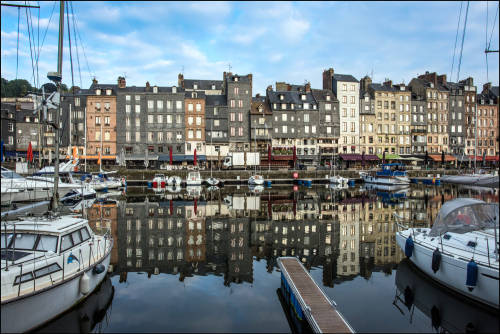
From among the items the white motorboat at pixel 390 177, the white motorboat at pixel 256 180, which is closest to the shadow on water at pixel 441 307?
the white motorboat at pixel 256 180

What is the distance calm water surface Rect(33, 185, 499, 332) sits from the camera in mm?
11523

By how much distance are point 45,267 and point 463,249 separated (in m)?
13.6

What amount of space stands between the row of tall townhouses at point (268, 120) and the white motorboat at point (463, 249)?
54354 millimetres

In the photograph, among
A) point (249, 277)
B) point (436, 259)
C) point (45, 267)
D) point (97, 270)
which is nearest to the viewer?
point (45, 267)

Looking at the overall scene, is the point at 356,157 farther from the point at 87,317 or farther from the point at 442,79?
the point at 87,317

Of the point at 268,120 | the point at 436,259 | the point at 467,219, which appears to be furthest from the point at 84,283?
the point at 268,120

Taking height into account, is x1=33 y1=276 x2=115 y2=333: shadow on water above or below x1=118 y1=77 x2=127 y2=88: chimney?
below

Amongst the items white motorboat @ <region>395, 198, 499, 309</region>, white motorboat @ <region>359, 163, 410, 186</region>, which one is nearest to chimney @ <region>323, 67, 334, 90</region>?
white motorboat @ <region>359, 163, 410, 186</region>

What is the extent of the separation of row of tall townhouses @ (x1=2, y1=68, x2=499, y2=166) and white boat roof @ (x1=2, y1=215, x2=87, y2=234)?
171 feet

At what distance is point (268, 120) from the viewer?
73.5m

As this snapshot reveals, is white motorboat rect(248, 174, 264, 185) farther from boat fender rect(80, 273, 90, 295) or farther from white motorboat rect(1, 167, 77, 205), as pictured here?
boat fender rect(80, 273, 90, 295)

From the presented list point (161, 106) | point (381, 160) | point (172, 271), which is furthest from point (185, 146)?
point (172, 271)

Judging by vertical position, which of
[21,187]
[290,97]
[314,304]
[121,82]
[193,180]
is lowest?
[314,304]

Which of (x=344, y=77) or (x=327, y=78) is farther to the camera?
(x=327, y=78)
